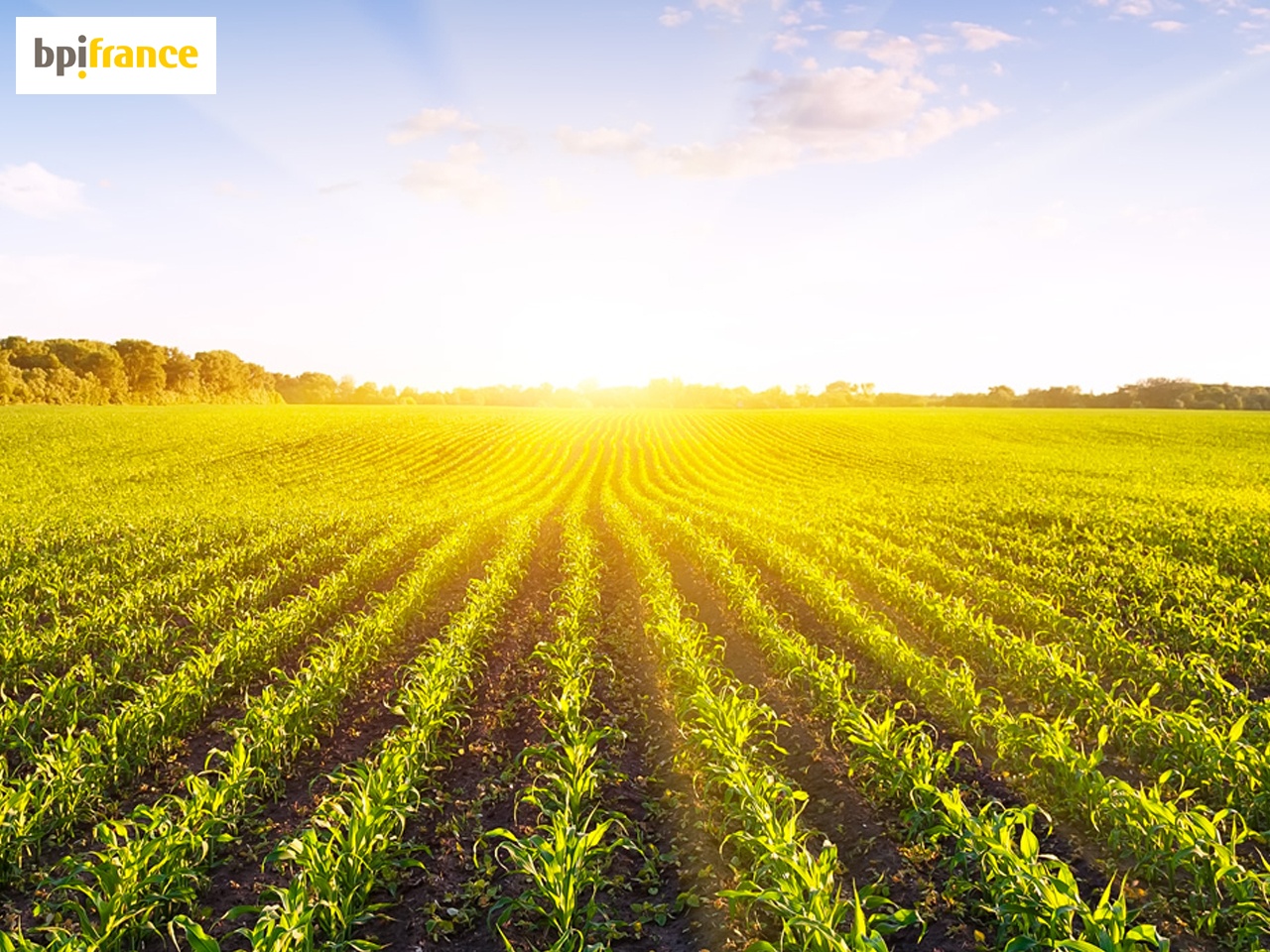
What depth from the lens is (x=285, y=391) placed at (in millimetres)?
137500

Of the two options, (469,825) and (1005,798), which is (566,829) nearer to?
(469,825)

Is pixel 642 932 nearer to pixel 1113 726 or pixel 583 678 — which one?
pixel 583 678

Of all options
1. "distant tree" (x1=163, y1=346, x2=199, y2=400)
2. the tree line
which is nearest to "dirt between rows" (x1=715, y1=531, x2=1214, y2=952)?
the tree line

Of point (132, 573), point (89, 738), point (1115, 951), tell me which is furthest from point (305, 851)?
point (132, 573)

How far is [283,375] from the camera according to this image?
139m

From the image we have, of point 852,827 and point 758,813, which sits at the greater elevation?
point 758,813

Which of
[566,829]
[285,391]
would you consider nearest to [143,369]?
[285,391]

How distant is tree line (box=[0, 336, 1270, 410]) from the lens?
8819cm

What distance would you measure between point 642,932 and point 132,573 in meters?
15.7

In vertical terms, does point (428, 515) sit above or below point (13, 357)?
below

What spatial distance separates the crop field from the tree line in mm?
79872

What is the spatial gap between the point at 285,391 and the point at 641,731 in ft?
481

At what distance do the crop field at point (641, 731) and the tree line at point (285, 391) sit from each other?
7987 centimetres

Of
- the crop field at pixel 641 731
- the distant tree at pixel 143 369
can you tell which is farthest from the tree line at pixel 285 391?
the crop field at pixel 641 731
